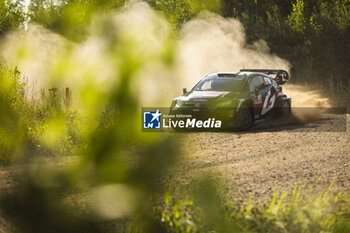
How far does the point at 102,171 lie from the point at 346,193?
448 centimetres

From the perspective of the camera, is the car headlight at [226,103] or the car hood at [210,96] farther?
the car headlight at [226,103]

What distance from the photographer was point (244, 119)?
1049 centimetres

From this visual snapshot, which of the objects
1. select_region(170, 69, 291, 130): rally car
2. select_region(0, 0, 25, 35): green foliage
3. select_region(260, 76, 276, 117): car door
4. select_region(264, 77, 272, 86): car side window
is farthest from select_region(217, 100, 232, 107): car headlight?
select_region(0, 0, 25, 35): green foliage

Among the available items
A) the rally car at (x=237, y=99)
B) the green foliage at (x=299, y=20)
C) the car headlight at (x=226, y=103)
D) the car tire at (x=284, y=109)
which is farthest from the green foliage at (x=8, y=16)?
the green foliage at (x=299, y=20)

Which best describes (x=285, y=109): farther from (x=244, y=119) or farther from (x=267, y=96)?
(x=244, y=119)

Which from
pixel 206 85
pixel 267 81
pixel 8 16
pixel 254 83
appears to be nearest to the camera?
pixel 8 16

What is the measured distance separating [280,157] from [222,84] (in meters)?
3.72

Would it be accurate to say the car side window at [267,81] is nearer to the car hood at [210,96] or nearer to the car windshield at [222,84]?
the car windshield at [222,84]

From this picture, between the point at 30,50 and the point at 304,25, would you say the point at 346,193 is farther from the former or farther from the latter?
the point at 304,25

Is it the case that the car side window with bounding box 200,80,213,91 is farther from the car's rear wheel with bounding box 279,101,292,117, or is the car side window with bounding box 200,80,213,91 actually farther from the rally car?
the car's rear wheel with bounding box 279,101,292,117

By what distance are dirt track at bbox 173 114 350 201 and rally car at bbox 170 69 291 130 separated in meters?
0.41

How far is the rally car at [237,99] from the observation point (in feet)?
32.4

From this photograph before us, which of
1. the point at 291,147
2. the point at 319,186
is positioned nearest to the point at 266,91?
the point at 291,147

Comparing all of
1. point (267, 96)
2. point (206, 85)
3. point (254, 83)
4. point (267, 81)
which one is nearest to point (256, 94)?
point (254, 83)
